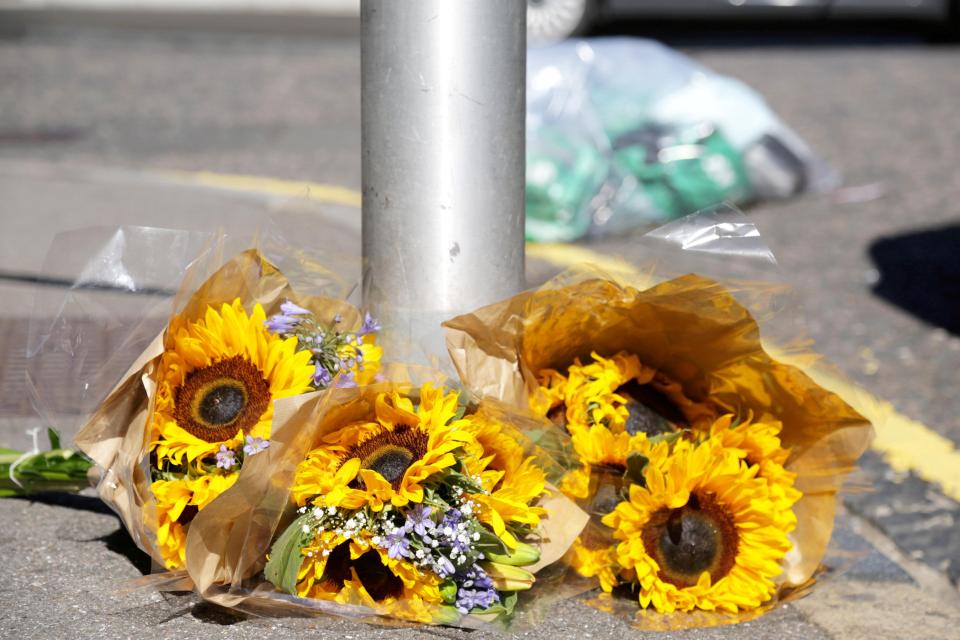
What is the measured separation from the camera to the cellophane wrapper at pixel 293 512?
A: 2.26 m

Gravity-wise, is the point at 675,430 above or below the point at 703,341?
below

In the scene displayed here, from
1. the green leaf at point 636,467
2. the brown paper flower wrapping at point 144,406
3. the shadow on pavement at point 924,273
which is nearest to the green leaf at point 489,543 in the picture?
the green leaf at point 636,467

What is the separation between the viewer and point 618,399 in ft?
8.52

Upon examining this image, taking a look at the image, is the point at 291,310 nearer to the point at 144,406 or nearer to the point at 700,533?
the point at 144,406

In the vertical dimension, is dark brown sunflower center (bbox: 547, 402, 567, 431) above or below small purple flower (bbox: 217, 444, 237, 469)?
below

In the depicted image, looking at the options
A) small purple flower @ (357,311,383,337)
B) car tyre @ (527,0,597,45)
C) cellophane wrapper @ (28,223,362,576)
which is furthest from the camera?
car tyre @ (527,0,597,45)

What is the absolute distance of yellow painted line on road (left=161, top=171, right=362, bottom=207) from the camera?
6.27 meters

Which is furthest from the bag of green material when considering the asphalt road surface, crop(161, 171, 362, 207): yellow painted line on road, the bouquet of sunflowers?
the bouquet of sunflowers

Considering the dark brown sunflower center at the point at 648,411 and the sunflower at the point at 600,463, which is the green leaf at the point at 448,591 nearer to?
the sunflower at the point at 600,463

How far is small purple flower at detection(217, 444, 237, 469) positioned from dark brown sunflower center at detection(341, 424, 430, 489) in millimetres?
218

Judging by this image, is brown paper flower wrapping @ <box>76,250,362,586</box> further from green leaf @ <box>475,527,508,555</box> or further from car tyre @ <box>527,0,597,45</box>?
car tyre @ <box>527,0,597,45</box>

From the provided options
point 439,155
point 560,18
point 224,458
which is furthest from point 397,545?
point 560,18

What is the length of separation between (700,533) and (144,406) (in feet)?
3.79

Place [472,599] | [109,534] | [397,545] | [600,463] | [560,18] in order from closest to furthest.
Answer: [397,545]
[472,599]
[600,463]
[109,534]
[560,18]
